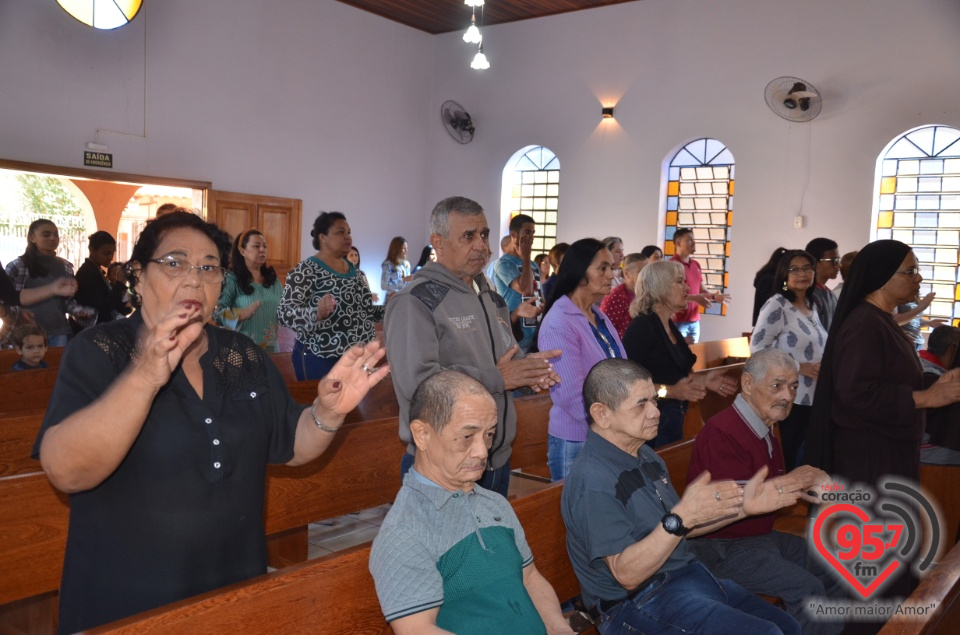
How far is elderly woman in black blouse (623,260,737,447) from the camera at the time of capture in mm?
3699

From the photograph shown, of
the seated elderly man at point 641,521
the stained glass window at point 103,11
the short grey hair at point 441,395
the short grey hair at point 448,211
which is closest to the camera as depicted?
the short grey hair at point 441,395

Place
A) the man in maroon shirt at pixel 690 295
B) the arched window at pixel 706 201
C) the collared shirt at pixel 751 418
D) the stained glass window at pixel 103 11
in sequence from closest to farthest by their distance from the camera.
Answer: the collared shirt at pixel 751 418, the man in maroon shirt at pixel 690 295, the stained glass window at pixel 103 11, the arched window at pixel 706 201

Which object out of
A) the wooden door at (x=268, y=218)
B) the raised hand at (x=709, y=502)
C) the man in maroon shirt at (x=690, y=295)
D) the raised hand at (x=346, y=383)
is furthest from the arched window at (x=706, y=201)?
the raised hand at (x=346, y=383)

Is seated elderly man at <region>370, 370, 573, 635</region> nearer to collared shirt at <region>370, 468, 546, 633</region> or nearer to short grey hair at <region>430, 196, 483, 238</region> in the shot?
collared shirt at <region>370, 468, 546, 633</region>

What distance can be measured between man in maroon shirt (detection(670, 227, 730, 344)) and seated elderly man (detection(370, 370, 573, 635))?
5.53 meters

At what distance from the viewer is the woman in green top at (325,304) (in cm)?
397

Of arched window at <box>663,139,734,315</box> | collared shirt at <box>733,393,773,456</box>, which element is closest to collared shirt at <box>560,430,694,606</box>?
collared shirt at <box>733,393,773,456</box>

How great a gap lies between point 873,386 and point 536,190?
8.82 meters

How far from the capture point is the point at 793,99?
8.76 m

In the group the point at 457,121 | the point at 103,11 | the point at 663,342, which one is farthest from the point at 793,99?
the point at 103,11

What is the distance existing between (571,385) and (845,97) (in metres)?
7.13

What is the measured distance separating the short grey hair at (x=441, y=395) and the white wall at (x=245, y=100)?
7228mm

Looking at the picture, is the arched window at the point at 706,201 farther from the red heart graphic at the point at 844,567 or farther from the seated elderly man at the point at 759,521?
the seated elderly man at the point at 759,521

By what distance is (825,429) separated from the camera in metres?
3.12
